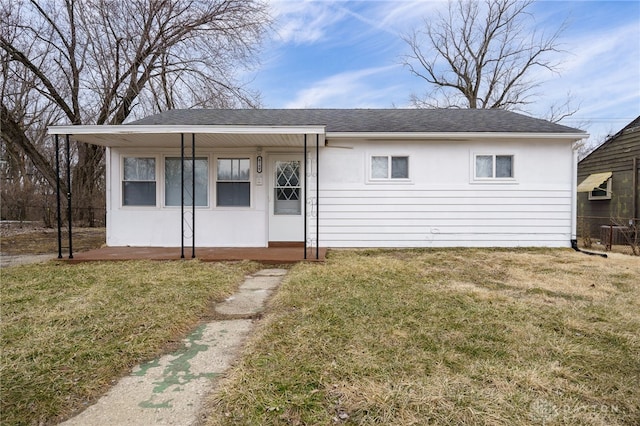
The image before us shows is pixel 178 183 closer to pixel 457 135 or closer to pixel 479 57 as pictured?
pixel 457 135

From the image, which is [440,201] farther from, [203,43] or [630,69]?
[203,43]

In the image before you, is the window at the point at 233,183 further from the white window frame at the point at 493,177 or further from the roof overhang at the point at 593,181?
the roof overhang at the point at 593,181

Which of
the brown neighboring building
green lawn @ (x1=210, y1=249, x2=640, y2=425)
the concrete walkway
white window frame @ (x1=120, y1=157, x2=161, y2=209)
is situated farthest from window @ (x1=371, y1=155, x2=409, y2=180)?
the brown neighboring building

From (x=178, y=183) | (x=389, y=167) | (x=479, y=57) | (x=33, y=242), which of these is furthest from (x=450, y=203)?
(x=479, y=57)

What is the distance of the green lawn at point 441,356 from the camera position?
6.15 ft

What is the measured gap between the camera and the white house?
7.77 meters

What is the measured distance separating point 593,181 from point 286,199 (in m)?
12.5

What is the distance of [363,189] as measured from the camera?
7.91 metres

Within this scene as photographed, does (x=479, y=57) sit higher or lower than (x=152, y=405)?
higher

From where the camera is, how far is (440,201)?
797cm

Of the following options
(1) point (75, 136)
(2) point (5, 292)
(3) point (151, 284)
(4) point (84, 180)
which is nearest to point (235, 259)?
(3) point (151, 284)

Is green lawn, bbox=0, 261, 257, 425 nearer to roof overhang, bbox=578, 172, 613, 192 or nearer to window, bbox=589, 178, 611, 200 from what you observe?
roof overhang, bbox=578, 172, 613, 192

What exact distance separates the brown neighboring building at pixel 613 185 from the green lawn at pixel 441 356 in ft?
26.5

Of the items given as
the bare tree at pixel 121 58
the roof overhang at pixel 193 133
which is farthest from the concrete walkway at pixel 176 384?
the bare tree at pixel 121 58
